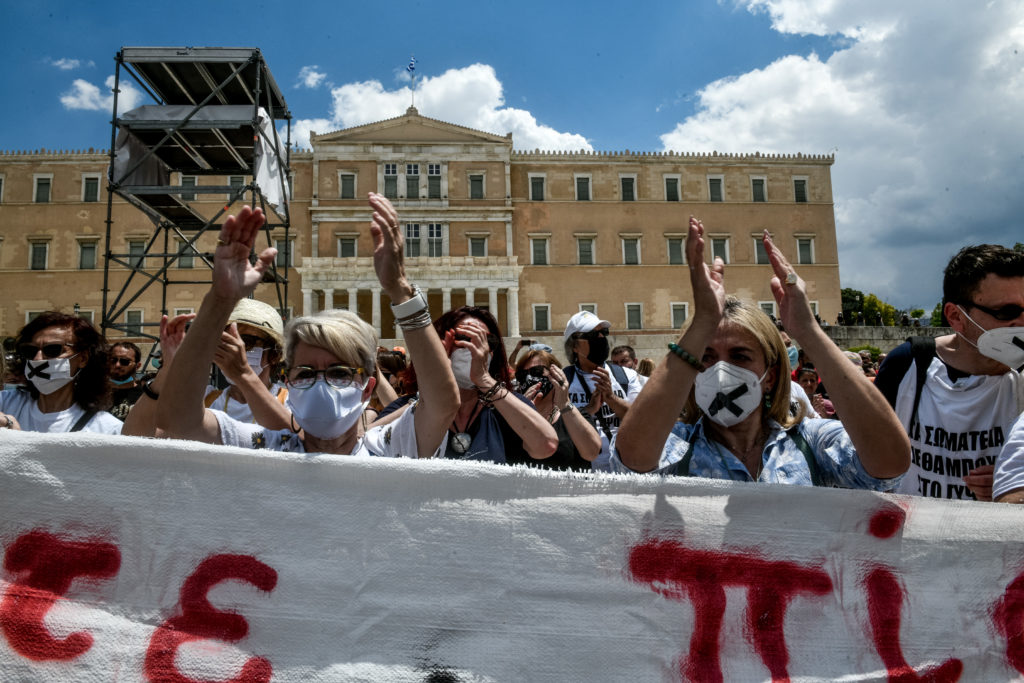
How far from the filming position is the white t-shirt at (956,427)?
2387 mm

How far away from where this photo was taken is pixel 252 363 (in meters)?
2.97

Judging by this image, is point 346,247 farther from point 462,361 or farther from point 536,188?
point 462,361

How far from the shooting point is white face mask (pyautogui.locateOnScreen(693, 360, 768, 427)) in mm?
2014

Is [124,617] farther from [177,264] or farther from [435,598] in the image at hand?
[177,264]

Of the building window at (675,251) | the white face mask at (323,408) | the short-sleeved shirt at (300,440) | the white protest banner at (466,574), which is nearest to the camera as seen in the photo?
the white protest banner at (466,574)

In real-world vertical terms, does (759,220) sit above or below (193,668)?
above

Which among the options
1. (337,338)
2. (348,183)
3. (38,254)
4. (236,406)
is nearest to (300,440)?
(337,338)

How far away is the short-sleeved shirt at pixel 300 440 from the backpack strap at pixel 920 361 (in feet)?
5.74

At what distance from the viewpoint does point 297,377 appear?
7.27 ft

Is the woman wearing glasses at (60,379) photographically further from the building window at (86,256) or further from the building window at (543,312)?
the building window at (86,256)

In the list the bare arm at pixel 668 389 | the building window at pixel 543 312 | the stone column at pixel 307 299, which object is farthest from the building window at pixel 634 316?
the bare arm at pixel 668 389

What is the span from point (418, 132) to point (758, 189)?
66.6 feet

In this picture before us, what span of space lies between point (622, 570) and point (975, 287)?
5.76 ft

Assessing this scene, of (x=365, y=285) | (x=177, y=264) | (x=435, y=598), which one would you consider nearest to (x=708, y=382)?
(x=435, y=598)
